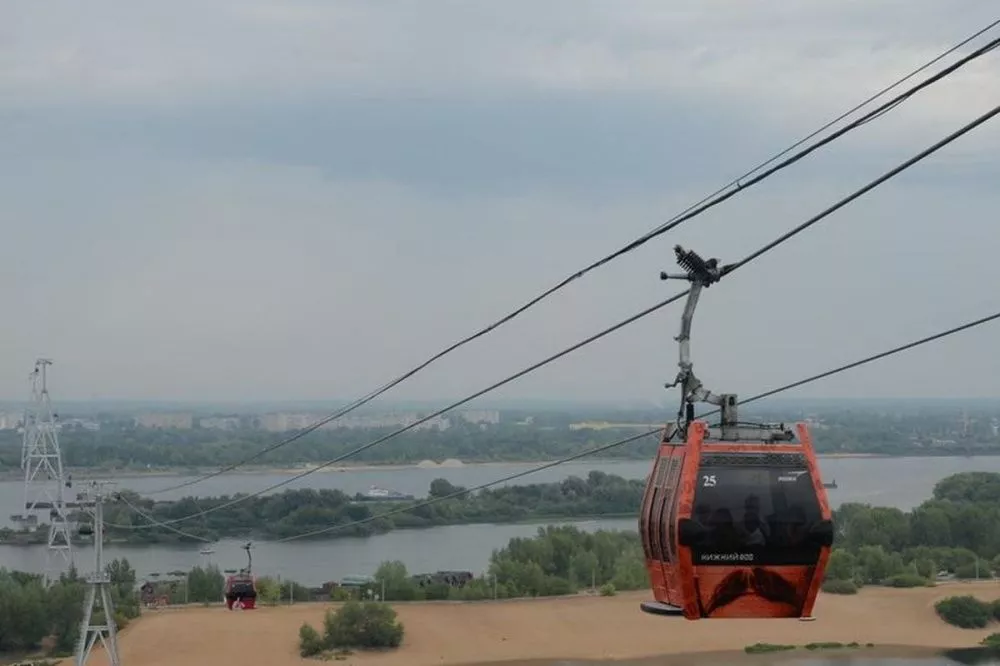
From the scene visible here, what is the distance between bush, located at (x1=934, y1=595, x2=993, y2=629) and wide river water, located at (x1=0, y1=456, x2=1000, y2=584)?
13564mm

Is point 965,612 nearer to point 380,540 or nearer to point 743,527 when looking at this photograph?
point 380,540

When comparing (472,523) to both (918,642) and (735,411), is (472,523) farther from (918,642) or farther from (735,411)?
(735,411)

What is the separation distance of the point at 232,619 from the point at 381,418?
339ft

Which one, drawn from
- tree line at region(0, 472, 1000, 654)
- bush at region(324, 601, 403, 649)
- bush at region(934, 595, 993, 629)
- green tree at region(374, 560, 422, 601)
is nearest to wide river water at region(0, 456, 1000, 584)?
tree line at region(0, 472, 1000, 654)

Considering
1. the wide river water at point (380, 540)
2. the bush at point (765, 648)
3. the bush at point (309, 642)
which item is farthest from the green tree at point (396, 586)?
the bush at point (765, 648)

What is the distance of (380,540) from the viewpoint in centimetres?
5584

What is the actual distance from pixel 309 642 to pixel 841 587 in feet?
44.7

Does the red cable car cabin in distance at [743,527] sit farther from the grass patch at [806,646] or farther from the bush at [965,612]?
the bush at [965,612]

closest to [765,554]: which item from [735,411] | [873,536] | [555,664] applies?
[735,411]

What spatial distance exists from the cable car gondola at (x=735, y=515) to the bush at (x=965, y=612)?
28928 mm

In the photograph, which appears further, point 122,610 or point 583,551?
point 583,551

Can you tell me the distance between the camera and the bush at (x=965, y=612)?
33969 mm

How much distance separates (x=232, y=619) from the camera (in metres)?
33.5

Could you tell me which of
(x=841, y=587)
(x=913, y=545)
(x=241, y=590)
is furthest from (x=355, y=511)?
(x=241, y=590)
